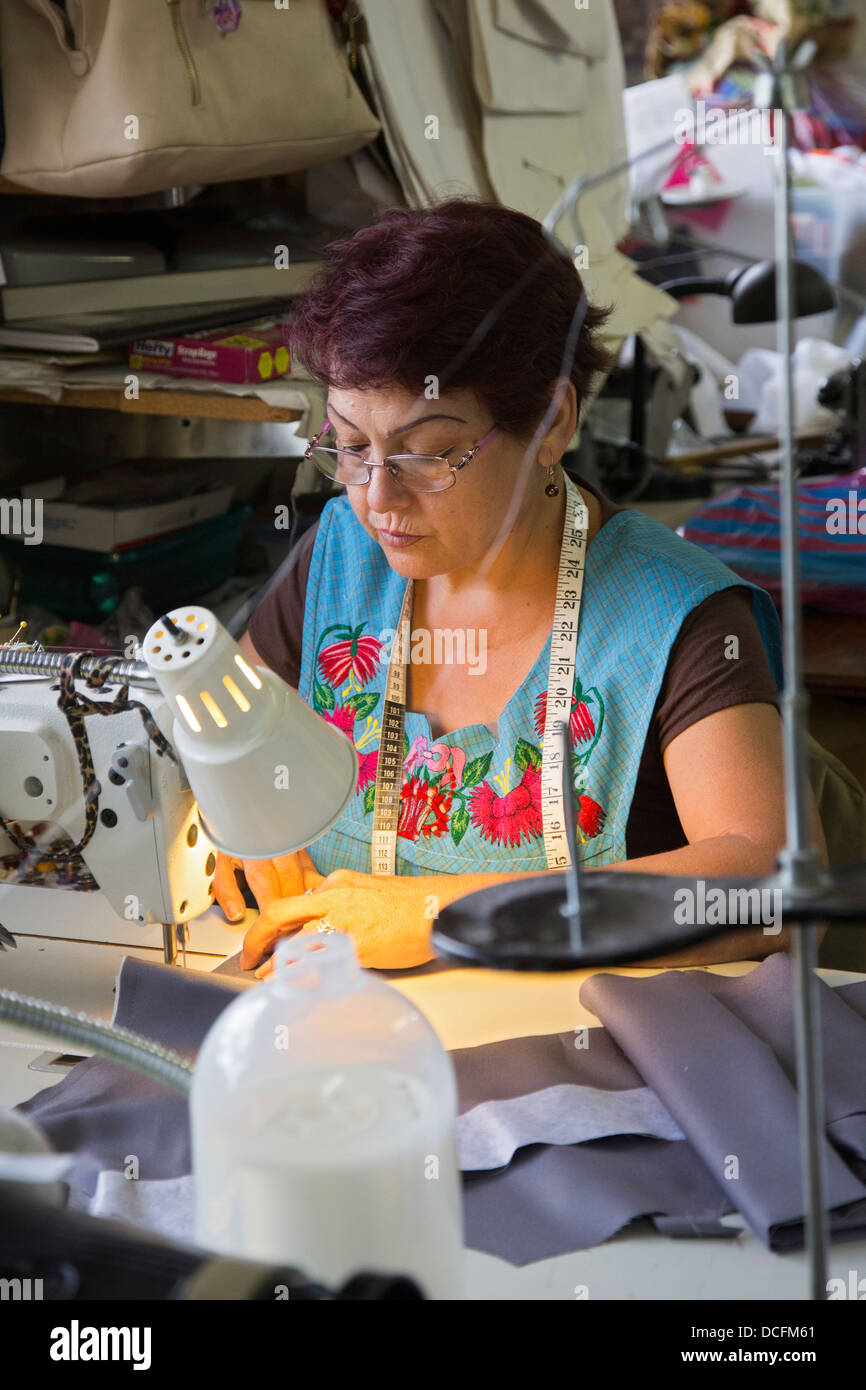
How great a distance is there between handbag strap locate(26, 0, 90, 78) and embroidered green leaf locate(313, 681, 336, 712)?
0.90 metres

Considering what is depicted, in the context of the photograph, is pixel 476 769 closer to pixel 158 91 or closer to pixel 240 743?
pixel 240 743

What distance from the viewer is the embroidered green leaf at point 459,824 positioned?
1.55 meters

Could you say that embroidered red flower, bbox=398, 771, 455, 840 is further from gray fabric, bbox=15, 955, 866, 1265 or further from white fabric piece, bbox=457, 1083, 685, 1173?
white fabric piece, bbox=457, 1083, 685, 1173

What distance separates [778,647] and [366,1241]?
1.11 meters

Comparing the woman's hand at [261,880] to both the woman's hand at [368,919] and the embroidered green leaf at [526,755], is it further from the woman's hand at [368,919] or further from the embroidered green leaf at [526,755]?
the embroidered green leaf at [526,755]

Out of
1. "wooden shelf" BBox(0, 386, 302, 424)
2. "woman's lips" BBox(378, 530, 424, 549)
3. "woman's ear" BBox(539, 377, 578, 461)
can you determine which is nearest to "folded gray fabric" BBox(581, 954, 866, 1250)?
"woman's lips" BBox(378, 530, 424, 549)

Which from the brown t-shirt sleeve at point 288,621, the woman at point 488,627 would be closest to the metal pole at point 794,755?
the woman at point 488,627

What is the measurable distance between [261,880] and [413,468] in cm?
48

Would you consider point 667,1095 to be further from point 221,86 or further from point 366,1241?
point 221,86

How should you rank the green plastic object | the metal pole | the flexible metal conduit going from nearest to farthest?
the metal pole
the flexible metal conduit
the green plastic object

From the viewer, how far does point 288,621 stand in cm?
178

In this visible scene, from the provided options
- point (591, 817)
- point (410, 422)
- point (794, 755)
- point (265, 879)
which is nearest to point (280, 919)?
point (265, 879)

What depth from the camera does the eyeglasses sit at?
1.43m
